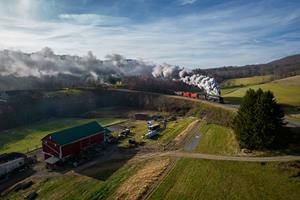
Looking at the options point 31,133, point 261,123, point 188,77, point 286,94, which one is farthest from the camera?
point 188,77

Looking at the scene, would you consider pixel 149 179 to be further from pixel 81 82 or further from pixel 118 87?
pixel 81 82

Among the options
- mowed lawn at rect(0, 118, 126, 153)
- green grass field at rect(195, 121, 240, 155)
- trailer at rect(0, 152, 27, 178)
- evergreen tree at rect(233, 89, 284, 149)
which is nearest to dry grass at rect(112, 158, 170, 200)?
green grass field at rect(195, 121, 240, 155)

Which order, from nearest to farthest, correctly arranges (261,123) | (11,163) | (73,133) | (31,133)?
(261,123) → (11,163) → (73,133) → (31,133)

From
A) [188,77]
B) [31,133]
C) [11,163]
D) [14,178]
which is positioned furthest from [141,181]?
[188,77]

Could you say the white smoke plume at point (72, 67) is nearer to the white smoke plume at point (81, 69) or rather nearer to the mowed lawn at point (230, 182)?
the white smoke plume at point (81, 69)

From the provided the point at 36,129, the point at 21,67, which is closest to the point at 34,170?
the point at 36,129

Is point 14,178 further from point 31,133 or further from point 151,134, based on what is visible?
point 31,133

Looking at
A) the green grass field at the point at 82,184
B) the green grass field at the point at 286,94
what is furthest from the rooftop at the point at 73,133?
the green grass field at the point at 286,94
